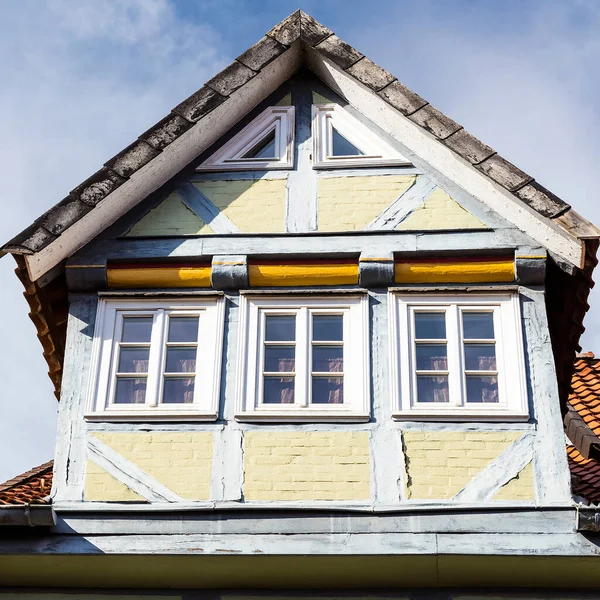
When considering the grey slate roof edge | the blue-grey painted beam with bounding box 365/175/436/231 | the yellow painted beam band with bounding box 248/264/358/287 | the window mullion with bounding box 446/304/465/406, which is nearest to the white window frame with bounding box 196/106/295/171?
the grey slate roof edge

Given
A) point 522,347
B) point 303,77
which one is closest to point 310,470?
point 522,347

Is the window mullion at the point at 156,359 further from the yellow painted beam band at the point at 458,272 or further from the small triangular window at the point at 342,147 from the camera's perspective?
the small triangular window at the point at 342,147

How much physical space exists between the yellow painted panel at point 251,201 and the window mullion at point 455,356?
155cm

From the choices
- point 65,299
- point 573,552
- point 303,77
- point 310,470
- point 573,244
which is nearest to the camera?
point 573,552

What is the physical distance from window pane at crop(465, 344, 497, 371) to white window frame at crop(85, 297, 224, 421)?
185cm

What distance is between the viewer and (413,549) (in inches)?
301

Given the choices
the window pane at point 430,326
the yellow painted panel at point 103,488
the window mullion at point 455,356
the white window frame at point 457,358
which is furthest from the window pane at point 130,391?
the window mullion at point 455,356

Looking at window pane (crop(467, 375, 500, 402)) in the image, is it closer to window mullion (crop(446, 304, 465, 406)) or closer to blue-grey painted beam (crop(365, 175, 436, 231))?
window mullion (crop(446, 304, 465, 406))

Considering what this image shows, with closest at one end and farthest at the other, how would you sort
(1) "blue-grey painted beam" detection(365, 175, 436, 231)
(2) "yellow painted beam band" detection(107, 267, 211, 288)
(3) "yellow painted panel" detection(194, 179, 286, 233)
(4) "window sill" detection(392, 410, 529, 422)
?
1. (4) "window sill" detection(392, 410, 529, 422)
2. (2) "yellow painted beam band" detection(107, 267, 211, 288)
3. (1) "blue-grey painted beam" detection(365, 175, 436, 231)
4. (3) "yellow painted panel" detection(194, 179, 286, 233)

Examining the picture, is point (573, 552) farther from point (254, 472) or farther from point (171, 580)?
point (171, 580)

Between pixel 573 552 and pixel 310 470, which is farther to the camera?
pixel 310 470

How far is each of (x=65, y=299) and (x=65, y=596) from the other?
2468 millimetres

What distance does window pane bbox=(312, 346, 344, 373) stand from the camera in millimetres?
8555

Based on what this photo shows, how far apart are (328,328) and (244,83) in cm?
230
